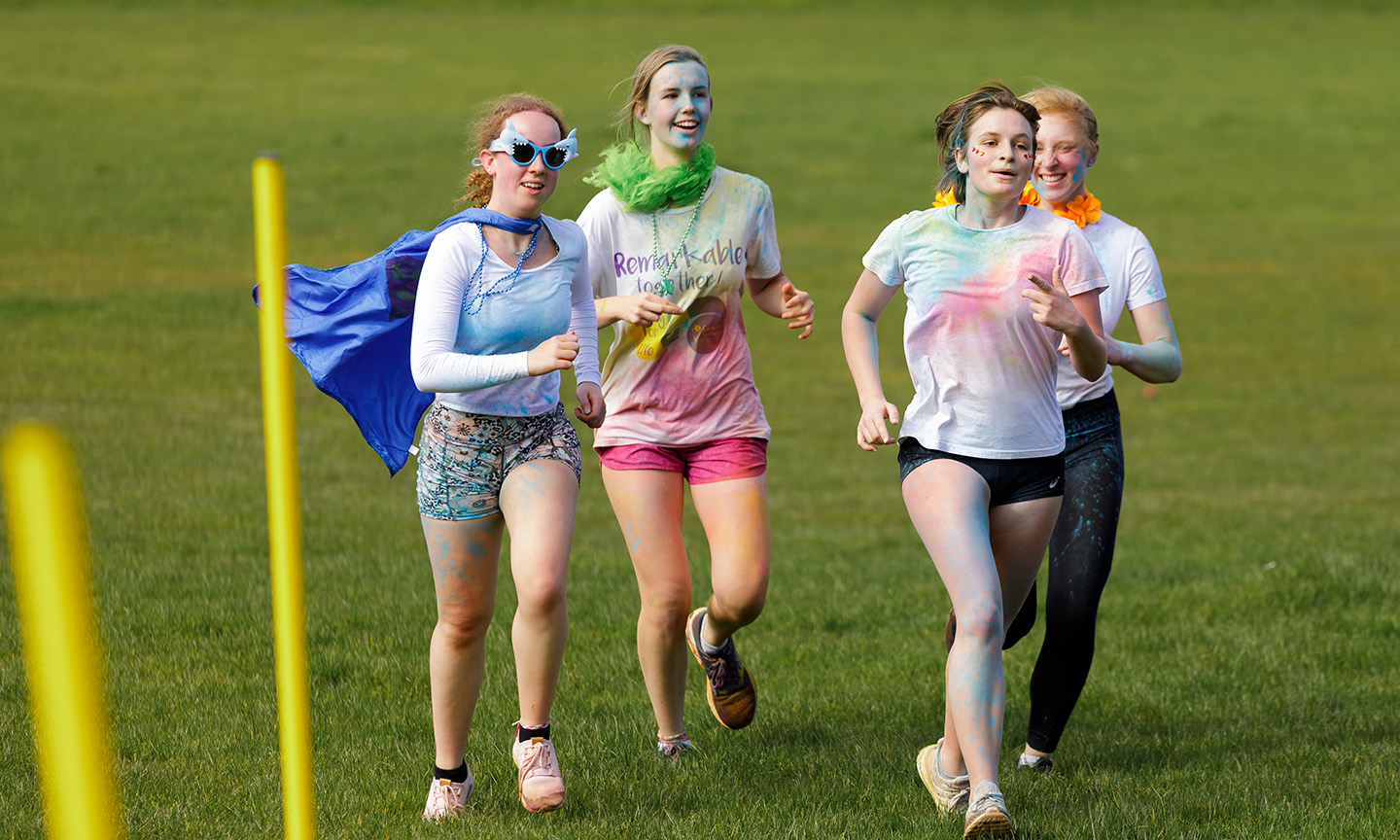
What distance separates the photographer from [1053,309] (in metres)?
4.57

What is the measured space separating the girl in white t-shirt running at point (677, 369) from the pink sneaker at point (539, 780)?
0.77m

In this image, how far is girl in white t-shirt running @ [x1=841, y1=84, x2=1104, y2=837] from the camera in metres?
4.76

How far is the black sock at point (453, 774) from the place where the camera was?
16.4ft

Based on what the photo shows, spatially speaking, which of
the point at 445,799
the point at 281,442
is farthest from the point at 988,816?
the point at 281,442

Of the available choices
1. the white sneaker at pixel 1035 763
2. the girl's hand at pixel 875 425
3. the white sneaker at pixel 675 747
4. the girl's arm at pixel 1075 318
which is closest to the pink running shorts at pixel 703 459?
the girl's hand at pixel 875 425

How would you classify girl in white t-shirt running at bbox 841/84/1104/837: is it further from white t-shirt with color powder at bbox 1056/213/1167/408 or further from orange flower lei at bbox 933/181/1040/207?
white t-shirt with color powder at bbox 1056/213/1167/408

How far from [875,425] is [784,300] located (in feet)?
3.03

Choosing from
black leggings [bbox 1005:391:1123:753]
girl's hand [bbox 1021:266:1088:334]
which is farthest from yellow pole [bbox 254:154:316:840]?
black leggings [bbox 1005:391:1123:753]

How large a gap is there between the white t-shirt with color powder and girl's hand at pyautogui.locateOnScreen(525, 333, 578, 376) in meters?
1.88

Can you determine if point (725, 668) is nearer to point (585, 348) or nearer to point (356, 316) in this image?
point (585, 348)

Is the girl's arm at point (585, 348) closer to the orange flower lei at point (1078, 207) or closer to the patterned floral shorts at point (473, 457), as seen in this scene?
the patterned floral shorts at point (473, 457)

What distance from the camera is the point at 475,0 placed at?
57.7 metres

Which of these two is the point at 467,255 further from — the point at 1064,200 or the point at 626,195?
the point at 1064,200

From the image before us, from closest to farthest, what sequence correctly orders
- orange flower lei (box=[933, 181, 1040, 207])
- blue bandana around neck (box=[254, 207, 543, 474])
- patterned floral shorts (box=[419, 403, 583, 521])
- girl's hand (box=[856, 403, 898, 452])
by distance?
1. girl's hand (box=[856, 403, 898, 452])
2. patterned floral shorts (box=[419, 403, 583, 521])
3. blue bandana around neck (box=[254, 207, 543, 474])
4. orange flower lei (box=[933, 181, 1040, 207])
